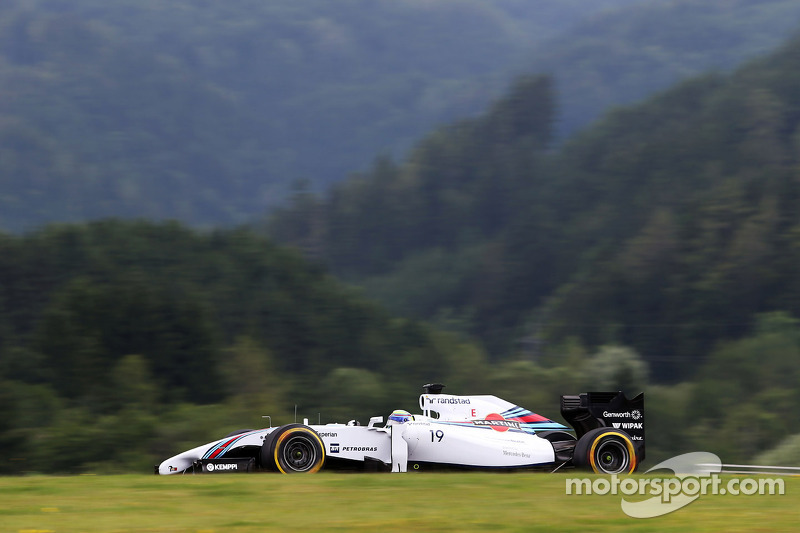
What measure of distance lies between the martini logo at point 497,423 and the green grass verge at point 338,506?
76.1 inches

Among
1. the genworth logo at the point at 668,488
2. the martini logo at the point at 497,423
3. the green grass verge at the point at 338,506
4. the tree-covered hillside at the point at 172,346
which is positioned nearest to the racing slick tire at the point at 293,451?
the green grass verge at the point at 338,506

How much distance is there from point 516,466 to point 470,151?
342 ft

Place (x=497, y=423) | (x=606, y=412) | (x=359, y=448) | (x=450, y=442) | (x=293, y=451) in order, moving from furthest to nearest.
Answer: (x=606, y=412) < (x=497, y=423) < (x=450, y=442) < (x=359, y=448) < (x=293, y=451)

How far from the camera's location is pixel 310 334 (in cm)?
6794

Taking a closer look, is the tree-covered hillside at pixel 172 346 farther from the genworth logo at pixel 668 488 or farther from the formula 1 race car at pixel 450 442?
the genworth logo at pixel 668 488

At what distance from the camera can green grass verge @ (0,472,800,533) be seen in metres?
9.59

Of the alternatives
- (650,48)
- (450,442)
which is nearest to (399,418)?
(450,442)

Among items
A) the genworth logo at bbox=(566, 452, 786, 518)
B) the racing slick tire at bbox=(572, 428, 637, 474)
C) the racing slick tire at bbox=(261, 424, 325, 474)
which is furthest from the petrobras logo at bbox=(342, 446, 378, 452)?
the racing slick tire at bbox=(572, 428, 637, 474)

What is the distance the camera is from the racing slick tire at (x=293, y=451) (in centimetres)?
1368

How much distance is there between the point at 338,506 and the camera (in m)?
10.7

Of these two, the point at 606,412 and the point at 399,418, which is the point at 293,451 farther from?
the point at 606,412

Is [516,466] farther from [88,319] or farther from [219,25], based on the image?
[219,25]

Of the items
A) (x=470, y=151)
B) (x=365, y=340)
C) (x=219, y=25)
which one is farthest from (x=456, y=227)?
(x=219, y=25)

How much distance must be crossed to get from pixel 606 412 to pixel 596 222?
85.8m
